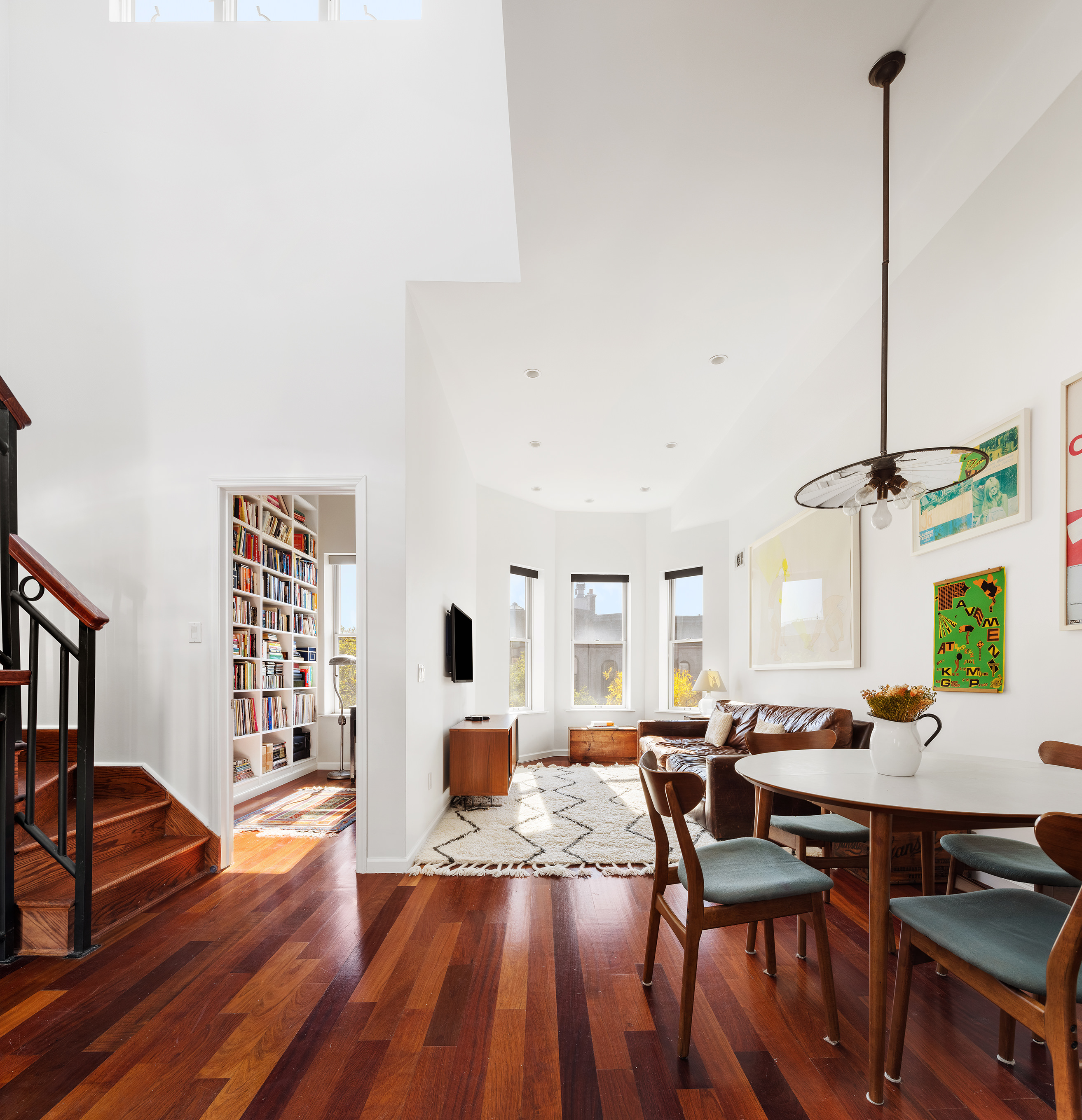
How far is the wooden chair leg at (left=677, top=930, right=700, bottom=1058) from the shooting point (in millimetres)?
1925

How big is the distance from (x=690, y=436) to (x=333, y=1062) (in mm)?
Answer: 4935

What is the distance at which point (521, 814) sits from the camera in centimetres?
489

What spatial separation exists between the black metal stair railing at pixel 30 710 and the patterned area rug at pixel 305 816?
4.79 feet

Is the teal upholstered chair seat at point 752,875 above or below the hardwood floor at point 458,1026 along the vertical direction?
above

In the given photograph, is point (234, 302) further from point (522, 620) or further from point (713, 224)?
point (522, 620)

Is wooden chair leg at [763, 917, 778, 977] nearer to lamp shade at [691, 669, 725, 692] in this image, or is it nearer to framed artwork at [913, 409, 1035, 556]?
framed artwork at [913, 409, 1035, 556]

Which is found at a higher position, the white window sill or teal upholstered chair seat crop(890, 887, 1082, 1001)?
teal upholstered chair seat crop(890, 887, 1082, 1001)

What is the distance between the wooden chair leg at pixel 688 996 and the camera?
1925mm

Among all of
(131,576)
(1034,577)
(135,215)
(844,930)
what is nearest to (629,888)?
(844,930)

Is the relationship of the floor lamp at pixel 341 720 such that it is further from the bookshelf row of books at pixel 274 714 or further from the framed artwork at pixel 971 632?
the framed artwork at pixel 971 632

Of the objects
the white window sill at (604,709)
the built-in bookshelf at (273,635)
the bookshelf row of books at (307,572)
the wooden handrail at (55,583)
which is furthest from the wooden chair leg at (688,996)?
the white window sill at (604,709)

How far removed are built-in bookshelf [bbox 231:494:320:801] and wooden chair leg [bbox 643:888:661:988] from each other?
3.45m

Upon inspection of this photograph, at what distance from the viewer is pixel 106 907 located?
287 cm

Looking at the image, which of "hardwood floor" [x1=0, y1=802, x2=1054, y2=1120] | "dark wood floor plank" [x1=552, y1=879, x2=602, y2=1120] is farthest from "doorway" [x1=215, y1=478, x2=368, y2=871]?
"dark wood floor plank" [x1=552, y1=879, x2=602, y2=1120]
